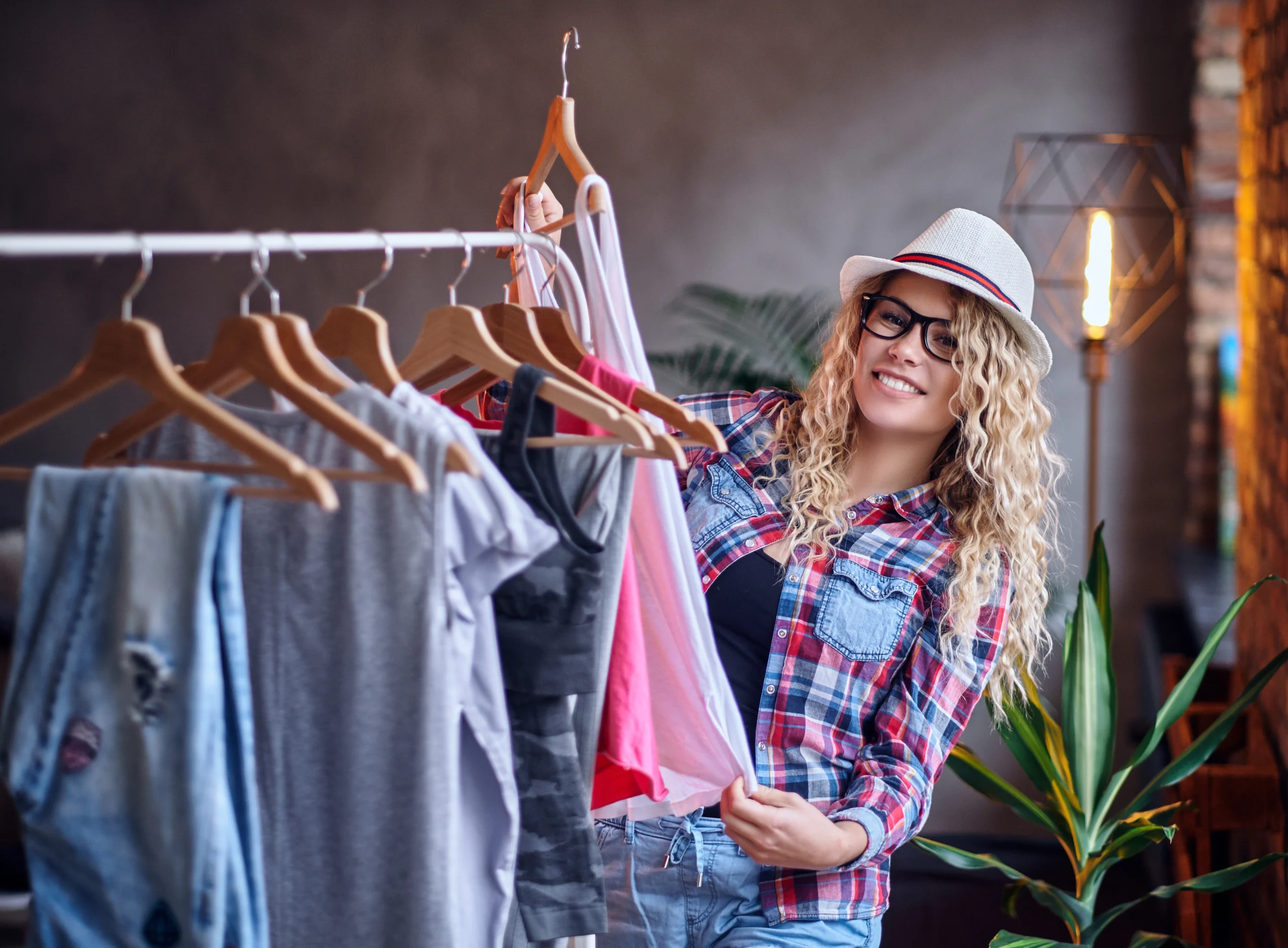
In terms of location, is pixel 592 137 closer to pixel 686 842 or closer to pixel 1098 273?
pixel 1098 273

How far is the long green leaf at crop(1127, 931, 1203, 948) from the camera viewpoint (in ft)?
5.37

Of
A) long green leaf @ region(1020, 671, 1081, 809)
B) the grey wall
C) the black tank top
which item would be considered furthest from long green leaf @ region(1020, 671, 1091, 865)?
the grey wall

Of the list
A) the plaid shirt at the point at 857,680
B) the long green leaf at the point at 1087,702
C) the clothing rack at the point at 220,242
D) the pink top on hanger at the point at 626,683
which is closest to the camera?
the clothing rack at the point at 220,242

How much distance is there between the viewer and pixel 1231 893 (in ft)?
7.18

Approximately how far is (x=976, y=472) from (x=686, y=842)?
609mm

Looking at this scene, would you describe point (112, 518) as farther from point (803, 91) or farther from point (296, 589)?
point (803, 91)

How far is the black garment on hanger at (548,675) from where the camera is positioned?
0.98m

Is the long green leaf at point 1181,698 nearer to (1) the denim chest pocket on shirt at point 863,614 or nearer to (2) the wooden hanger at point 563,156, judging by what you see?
(1) the denim chest pocket on shirt at point 863,614

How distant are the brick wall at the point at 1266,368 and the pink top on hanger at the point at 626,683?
1.07 meters

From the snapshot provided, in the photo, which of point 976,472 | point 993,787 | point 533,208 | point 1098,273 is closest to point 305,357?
point 533,208

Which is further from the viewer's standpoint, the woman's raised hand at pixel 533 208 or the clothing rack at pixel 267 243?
the woman's raised hand at pixel 533 208

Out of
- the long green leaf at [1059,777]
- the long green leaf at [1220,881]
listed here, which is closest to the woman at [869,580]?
the long green leaf at [1059,777]

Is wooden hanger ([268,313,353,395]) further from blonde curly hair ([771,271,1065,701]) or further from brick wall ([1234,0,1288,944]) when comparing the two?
brick wall ([1234,0,1288,944])

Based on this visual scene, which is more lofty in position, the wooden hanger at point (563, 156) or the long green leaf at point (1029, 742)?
the wooden hanger at point (563, 156)
